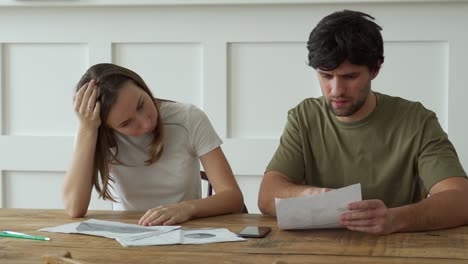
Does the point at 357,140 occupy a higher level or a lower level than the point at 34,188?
higher

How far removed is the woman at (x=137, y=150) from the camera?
2.39m

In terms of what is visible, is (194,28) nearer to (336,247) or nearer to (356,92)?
(356,92)

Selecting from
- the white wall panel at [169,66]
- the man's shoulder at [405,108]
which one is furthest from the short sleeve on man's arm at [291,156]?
the white wall panel at [169,66]

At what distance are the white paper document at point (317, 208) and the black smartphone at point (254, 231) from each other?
43mm

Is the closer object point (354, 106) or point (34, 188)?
point (354, 106)

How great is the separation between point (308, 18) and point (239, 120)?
0.49 m

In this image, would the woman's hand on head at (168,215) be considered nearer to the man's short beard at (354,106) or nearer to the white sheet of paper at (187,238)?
the white sheet of paper at (187,238)

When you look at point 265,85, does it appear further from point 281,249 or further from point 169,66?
point 281,249

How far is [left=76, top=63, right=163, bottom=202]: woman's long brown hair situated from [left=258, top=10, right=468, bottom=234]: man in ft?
1.14

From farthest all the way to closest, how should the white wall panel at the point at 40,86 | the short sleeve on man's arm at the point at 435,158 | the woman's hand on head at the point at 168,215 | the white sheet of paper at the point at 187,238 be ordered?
the white wall panel at the point at 40,86 → the short sleeve on man's arm at the point at 435,158 → the woman's hand on head at the point at 168,215 → the white sheet of paper at the point at 187,238

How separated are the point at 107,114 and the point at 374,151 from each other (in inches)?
29.7

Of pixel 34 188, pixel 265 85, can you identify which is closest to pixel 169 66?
pixel 265 85

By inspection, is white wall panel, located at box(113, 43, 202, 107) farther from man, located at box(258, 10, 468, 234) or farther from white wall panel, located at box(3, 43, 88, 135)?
man, located at box(258, 10, 468, 234)

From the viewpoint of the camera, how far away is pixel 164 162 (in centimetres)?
255
